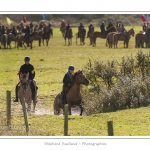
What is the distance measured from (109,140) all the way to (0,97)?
11.5 meters

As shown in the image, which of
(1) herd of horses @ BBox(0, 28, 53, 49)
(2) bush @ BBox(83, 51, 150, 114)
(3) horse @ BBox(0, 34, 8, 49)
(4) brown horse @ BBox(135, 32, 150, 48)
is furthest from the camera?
(1) herd of horses @ BBox(0, 28, 53, 49)

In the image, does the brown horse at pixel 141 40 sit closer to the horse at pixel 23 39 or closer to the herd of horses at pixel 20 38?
the herd of horses at pixel 20 38

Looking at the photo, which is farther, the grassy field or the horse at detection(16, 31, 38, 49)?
the horse at detection(16, 31, 38, 49)

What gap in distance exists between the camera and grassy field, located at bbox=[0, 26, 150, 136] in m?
19.3

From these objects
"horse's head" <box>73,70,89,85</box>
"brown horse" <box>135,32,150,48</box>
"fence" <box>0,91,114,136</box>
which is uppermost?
"horse's head" <box>73,70,89,85</box>

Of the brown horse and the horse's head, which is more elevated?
the horse's head

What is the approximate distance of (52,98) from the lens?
27.9m

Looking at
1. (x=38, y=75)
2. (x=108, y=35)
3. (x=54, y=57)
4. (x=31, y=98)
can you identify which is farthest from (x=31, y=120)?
(x=108, y=35)

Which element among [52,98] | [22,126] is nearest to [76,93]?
[22,126]

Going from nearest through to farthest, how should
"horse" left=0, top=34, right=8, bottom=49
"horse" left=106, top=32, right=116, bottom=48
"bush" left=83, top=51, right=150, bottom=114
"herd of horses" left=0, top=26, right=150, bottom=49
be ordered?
"bush" left=83, top=51, right=150, bottom=114, "herd of horses" left=0, top=26, right=150, bottom=49, "horse" left=106, top=32, right=116, bottom=48, "horse" left=0, top=34, right=8, bottom=49

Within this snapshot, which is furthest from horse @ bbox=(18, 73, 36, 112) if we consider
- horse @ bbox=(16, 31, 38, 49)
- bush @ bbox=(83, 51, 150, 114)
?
horse @ bbox=(16, 31, 38, 49)

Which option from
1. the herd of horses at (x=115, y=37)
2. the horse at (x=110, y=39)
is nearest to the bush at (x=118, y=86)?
the herd of horses at (x=115, y=37)

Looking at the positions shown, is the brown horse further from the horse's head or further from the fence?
the fence

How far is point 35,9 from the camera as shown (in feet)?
79.8
